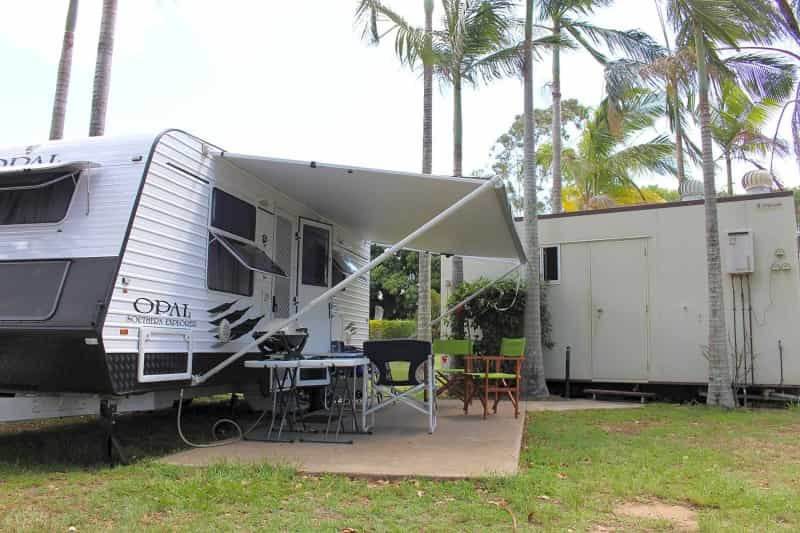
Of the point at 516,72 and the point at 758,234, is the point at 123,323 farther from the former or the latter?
the point at 758,234

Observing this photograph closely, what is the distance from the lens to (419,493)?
156 inches

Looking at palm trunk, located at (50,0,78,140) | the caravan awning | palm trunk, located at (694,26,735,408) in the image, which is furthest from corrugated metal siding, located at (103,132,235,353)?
palm trunk, located at (694,26,735,408)

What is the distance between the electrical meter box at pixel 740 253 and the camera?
8.87m

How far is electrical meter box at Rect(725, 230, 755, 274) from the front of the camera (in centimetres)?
887

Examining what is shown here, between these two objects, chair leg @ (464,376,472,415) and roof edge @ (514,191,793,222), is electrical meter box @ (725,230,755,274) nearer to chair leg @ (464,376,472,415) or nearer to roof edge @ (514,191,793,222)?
roof edge @ (514,191,793,222)

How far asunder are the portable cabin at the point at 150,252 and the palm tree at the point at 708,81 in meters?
3.38

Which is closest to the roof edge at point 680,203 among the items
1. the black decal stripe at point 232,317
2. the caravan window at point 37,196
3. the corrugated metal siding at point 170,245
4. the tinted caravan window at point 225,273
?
the tinted caravan window at point 225,273

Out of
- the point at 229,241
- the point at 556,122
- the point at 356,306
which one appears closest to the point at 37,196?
the point at 229,241

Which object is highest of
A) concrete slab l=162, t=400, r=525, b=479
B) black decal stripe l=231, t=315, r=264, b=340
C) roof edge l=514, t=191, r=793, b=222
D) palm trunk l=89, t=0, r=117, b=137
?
palm trunk l=89, t=0, r=117, b=137

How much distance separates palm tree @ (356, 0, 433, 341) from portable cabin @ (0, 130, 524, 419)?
361 cm

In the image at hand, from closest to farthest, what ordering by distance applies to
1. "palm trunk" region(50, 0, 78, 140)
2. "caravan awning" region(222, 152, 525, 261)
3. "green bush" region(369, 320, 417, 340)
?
1. "caravan awning" region(222, 152, 525, 261)
2. "palm trunk" region(50, 0, 78, 140)
3. "green bush" region(369, 320, 417, 340)

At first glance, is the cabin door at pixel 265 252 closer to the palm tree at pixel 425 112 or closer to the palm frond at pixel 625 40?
the palm tree at pixel 425 112

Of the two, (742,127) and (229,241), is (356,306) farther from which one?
(742,127)

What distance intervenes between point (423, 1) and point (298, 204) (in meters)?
5.18
